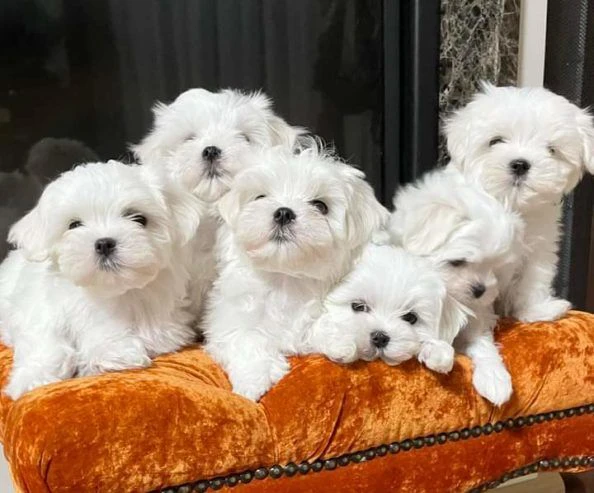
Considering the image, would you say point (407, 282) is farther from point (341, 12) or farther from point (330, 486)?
point (341, 12)

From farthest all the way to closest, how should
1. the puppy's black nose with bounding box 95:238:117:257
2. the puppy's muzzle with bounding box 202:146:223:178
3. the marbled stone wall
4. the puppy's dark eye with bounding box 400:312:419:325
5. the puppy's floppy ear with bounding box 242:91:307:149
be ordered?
the marbled stone wall → the puppy's floppy ear with bounding box 242:91:307:149 → the puppy's muzzle with bounding box 202:146:223:178 → the puppy's dark eye with bounding box 400:312:419:325 → the puppy's black nose with bounding box 95:238:117:257

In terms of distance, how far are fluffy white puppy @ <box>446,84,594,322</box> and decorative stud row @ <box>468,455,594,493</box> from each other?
319 mm

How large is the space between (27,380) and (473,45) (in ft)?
5.94

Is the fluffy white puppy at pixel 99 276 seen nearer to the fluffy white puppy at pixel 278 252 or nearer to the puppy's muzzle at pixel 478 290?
the fluffy white puppy at pixel 278 252

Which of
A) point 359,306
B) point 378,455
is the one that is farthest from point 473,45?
point 378,455

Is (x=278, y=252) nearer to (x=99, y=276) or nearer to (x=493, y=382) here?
(x=99, y=276)

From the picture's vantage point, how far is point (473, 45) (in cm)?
250

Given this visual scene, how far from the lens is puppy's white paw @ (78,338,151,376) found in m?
1.45

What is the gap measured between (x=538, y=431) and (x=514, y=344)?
0.62ft

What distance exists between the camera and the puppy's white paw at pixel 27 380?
4.63 feet

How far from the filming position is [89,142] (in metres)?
2.32

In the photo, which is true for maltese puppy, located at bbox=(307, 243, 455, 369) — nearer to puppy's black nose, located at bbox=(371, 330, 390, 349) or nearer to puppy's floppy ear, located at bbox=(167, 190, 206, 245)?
puppy's black nose, located at bbox=(371, 330, 390, 349)

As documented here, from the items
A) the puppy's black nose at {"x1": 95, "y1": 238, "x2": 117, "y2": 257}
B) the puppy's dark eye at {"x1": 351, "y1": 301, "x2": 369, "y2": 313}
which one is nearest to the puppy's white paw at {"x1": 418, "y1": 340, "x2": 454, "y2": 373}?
the puppy's dark eye at {"x1": 351, "y1": 301, "x2": 369, "y2": 313}

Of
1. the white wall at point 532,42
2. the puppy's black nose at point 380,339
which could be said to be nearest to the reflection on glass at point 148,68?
the white wall at point 532,42
